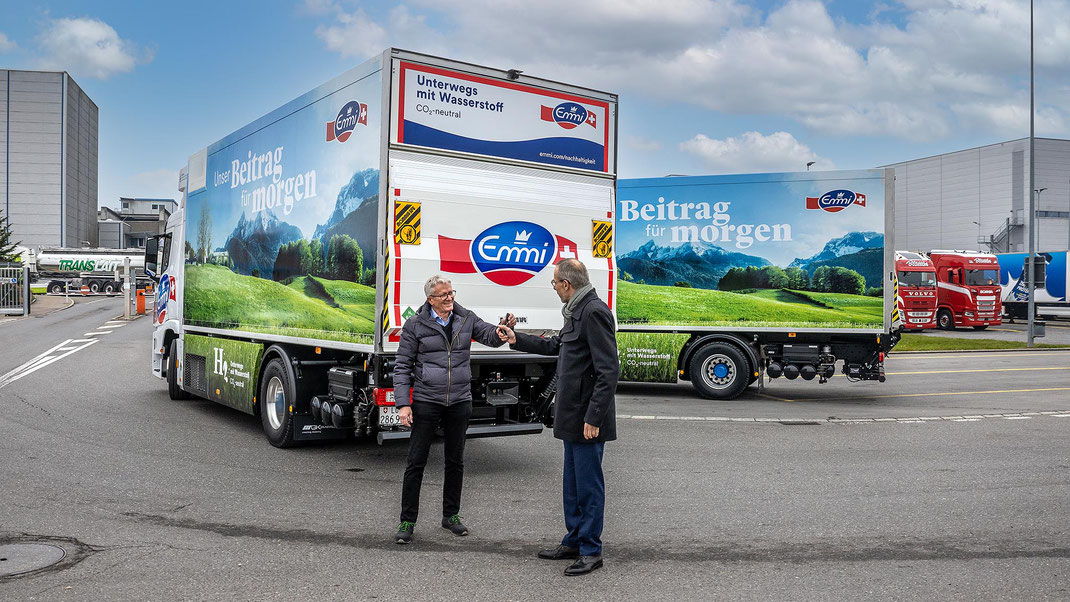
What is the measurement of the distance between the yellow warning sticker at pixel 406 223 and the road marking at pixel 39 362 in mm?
10339

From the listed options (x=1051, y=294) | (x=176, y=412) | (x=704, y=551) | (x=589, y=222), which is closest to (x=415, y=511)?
(x=704, y=551)

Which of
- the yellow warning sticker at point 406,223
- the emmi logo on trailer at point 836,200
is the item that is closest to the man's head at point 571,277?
the yellow warning sticker at point 406,223

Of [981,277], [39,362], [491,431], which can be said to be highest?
[981,277]

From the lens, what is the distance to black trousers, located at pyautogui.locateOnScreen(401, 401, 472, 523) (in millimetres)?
5516

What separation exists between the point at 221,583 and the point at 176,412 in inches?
296

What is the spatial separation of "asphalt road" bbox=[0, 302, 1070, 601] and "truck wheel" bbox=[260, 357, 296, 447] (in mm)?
194

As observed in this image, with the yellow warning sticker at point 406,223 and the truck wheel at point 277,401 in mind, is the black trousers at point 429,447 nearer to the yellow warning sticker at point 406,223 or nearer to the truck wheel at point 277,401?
the yellow warning sticker at point 406,223

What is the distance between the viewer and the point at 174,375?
12414 mm

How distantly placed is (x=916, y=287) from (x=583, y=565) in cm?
2865

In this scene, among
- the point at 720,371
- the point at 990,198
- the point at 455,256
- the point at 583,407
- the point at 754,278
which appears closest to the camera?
the point at 583,407

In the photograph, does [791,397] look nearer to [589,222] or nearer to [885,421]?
[885,421]

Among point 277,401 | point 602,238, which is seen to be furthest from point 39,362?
point 602,238

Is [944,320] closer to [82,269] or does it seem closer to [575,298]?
[575,298]

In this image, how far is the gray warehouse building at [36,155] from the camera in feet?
298
